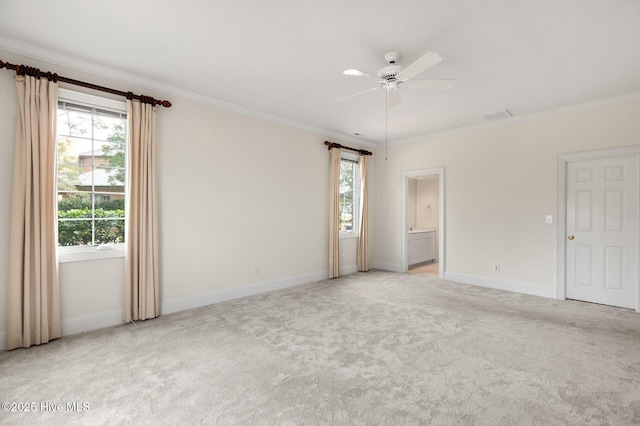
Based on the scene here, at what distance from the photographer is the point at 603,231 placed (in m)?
4.45

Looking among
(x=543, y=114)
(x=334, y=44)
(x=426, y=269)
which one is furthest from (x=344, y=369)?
(x=426, y=269)

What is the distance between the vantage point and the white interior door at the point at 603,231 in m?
4.25

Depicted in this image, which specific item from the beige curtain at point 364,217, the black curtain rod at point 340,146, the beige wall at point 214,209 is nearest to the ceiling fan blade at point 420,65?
the beige wall at point 214,209

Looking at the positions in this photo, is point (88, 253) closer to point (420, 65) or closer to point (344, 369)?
point (344, 369)

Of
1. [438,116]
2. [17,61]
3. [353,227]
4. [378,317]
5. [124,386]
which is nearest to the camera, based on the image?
[124,386]

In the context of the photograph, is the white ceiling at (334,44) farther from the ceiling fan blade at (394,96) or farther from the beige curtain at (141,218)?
the beige curtain at (141,218)

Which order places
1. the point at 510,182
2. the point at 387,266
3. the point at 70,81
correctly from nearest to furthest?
the point at 70,81 < the point at 510,182 < the point at 387,266

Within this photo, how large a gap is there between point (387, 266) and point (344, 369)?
460 centimetres

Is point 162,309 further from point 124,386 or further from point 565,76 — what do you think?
point 565,76

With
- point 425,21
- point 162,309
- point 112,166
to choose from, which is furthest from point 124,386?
point 425,21

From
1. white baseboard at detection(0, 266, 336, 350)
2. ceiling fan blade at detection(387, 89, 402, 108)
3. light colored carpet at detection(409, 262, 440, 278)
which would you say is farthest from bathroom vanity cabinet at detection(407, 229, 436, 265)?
ceiling fan blade at detection(387, 89, 402, 108)

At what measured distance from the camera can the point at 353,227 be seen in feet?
22.6

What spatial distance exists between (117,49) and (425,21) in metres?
2.91

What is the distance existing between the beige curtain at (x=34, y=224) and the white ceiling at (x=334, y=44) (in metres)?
0.53
